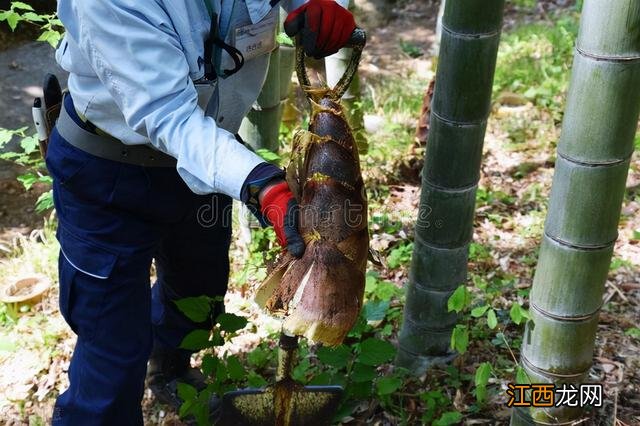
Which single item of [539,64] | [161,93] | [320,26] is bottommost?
[539,64]

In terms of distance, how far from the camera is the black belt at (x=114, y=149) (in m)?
2.38

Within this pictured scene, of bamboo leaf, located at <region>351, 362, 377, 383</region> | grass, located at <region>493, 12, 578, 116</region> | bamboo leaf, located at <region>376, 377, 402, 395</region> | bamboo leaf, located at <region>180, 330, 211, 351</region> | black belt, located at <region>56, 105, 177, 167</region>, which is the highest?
black belt, located at <region>56, 105, 177, 167</region>

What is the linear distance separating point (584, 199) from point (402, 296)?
64.4 inches

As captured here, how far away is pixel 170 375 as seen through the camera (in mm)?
3229

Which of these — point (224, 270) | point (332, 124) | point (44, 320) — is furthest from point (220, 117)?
point (44, 320)

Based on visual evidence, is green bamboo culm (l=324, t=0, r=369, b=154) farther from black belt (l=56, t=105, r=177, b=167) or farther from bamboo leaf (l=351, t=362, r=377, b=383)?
black belt (l=56, t=105, r=177, b=167)

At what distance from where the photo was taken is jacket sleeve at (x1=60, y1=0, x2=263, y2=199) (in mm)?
1872

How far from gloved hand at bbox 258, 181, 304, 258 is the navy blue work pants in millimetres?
693

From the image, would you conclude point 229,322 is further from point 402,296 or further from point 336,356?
point 402,296

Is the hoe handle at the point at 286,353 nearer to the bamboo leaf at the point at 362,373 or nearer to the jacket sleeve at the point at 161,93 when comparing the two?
the bamboo leaf at the point at 362,373

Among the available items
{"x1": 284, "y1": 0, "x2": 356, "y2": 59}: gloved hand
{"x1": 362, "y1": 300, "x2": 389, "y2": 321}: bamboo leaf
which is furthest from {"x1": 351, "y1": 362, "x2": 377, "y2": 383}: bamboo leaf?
{"x1": 284, "y1": 0, "x2": 356, "y2": 59}: gloved hand

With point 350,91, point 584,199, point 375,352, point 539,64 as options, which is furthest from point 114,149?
point 539,64

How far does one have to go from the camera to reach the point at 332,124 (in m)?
2.11

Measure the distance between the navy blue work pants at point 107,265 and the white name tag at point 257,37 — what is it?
0.48 m
